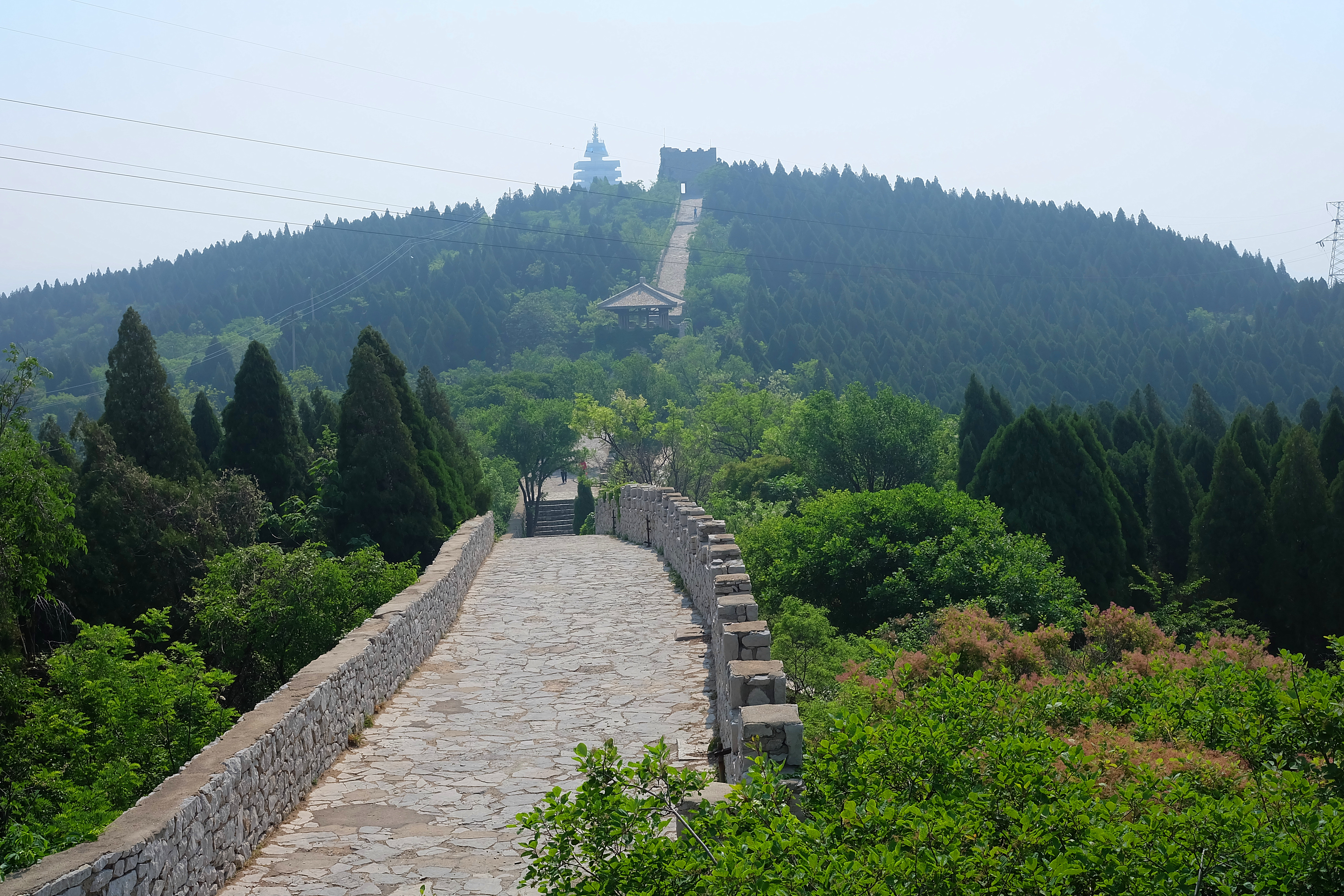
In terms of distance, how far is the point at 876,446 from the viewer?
3188 centimetres

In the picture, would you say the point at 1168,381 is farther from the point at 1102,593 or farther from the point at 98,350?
the point at 98,350

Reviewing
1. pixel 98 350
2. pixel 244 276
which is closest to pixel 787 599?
pixel 98 350

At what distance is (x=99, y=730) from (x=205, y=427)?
1857 centimetres

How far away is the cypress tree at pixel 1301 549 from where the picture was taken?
21078 millimetres

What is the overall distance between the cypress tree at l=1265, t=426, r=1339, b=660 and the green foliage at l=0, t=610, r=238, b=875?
66.2 ft

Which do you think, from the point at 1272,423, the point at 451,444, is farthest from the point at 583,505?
the point at 1272,423

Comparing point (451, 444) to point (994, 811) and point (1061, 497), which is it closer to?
point (1061, 497)

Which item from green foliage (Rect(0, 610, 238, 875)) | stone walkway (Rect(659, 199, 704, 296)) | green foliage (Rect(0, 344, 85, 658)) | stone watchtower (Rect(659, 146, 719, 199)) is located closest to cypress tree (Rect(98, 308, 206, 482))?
green foliage (Rect(0, 344, 85, 658))

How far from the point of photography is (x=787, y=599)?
14094 millimetres

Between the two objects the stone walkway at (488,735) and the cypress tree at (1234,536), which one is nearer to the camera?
the stone walkway at (488,735)

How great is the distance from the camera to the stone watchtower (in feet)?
487

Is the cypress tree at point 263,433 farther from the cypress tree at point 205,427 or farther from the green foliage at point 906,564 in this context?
the green foliage at point 906,564

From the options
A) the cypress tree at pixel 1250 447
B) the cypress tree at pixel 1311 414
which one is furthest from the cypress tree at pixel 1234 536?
the cypress tree at pixel 1311 414

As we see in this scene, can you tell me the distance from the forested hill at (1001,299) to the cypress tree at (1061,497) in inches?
1426
